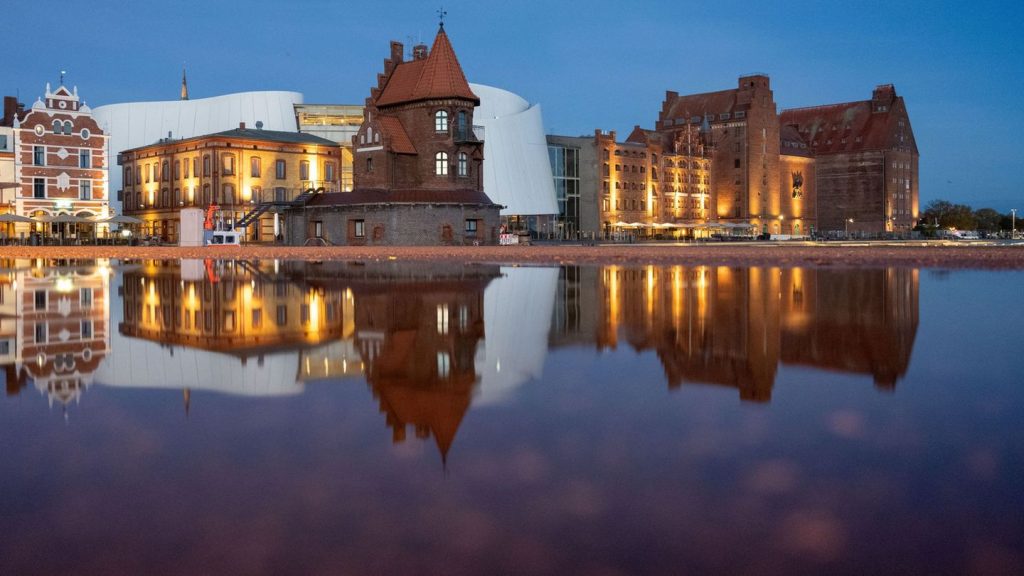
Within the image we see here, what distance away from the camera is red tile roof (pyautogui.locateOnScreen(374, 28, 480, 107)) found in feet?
217

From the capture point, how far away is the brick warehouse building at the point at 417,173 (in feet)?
211

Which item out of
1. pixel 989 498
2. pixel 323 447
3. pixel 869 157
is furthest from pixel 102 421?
pixel 869 157

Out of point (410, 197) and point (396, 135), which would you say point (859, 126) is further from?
point (410, 197)

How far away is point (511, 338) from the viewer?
11125mm

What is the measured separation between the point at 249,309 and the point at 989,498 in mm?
12073

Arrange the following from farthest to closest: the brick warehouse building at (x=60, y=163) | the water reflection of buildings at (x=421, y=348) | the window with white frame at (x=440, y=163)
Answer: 1. the brick warehouse building at (x=60, y=163)
2. the window with white frame at (x=440, y=163)
3. the water reflection of buildings at (x=421, y=348)

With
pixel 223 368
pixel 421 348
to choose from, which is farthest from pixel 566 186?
pixel 223 368

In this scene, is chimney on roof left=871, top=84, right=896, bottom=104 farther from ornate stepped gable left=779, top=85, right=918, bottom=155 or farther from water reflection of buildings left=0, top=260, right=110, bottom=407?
water reflection of buildings left=0, top=260, right=110, bottom=407

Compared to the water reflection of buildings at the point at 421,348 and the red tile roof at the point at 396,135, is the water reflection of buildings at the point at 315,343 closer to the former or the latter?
the water reflection of buildings at the point at 421,348

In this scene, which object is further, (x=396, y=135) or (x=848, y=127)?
(x=848, y=127)

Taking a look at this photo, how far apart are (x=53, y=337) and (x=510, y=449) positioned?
772cm

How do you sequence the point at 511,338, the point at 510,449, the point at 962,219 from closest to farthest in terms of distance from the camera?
the point at 510,449
the point at 511,338
the point at 962,219

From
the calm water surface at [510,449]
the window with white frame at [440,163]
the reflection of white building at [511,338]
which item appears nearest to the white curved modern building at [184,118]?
the window with white frame at [440,163]

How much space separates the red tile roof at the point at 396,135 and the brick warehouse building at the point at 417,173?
0.07 metres
